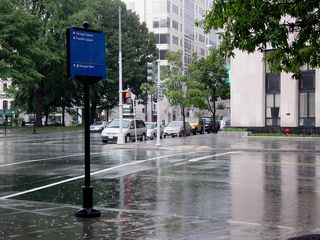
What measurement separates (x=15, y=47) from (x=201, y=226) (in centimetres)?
5390

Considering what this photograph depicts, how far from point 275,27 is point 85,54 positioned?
12.2ft

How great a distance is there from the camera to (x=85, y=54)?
993 cm

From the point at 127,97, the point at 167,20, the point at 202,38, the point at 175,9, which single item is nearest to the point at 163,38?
the point at 167,20

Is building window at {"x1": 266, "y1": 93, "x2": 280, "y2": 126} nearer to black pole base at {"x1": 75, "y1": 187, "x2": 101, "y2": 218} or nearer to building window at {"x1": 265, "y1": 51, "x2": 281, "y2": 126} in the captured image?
building window at {"x1": 265, "y1": 51, "x2": 281, "y2": 126}

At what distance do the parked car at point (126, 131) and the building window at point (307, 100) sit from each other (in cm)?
1314

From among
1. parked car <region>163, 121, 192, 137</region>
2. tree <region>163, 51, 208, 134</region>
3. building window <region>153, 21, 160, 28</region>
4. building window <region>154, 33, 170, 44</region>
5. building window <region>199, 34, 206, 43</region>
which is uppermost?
building window <region>199, 34, 206, 43</region>

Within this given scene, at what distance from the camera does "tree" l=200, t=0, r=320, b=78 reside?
7.62 meters

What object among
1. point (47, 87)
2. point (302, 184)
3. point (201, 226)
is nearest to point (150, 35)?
point (47, 87)

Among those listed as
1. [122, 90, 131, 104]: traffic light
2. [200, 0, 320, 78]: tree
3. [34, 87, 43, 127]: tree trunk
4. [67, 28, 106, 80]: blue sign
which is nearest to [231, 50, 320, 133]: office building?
[122, 90, 131, 104]: traffic light

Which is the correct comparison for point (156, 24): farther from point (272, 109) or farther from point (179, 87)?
point (272, 109)

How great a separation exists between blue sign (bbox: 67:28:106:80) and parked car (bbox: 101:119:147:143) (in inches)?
1078

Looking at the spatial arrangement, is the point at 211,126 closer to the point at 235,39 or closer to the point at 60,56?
the point at 60,56

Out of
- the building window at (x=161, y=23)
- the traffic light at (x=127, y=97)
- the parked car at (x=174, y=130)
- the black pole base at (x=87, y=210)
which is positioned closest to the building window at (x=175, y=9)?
the building window at (x=161, y=23)

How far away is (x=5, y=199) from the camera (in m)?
12.5
